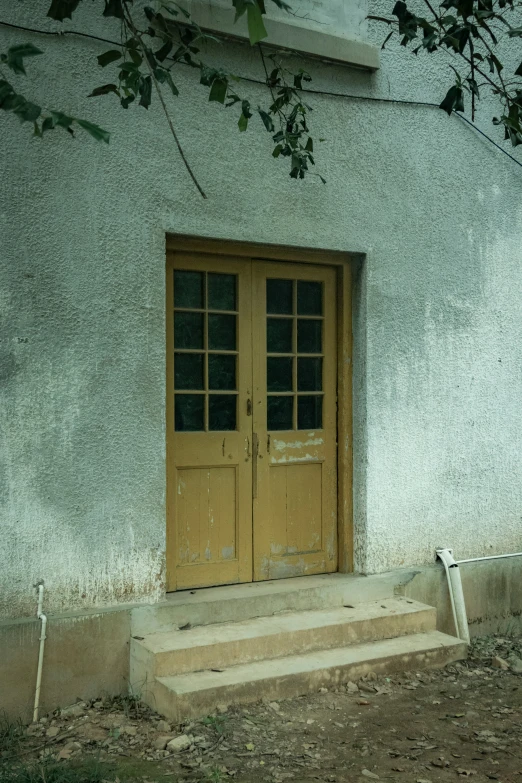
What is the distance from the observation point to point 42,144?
4.82 meters

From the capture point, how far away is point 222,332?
5742mm

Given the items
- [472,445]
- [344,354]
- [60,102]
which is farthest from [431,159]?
[60,102]

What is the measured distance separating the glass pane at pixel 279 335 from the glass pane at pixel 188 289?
551 mm

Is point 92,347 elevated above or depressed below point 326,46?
below

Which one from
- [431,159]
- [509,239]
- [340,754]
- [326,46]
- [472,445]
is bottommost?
[340,754]

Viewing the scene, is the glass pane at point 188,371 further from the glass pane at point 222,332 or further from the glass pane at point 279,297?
the glass pane at point 279,297

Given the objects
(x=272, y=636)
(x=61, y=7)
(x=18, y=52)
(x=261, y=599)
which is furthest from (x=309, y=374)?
(x=18, y=52)

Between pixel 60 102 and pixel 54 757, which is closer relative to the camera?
pixel 54 757

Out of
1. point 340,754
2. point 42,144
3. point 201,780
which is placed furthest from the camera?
point 42,144

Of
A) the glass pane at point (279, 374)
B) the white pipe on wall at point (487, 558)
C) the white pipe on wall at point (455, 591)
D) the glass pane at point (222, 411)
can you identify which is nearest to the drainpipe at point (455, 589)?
the white pipe on wall at point (455, 591)

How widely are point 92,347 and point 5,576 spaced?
4.50 feet

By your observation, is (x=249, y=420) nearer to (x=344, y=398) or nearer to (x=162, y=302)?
(x=344, y=398)

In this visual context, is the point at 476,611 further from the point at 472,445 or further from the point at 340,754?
the point at 340,754

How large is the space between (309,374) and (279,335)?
373mm
